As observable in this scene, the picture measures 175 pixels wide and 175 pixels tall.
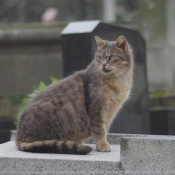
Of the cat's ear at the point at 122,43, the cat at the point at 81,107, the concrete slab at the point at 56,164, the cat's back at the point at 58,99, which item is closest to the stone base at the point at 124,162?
the concrete slab at the point at 56,164

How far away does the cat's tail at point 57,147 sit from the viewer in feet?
14.8

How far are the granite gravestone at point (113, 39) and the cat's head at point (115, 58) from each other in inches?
62.1

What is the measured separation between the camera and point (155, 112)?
862cm

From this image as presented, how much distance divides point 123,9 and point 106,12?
5.31m

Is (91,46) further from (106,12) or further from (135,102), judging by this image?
(106,12)

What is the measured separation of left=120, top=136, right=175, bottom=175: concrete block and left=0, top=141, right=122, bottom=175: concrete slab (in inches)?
4.1

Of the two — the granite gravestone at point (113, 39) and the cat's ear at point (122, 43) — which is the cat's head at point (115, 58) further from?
the granite gravestone at point (113, 39)

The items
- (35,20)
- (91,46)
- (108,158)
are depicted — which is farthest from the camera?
(35,20)

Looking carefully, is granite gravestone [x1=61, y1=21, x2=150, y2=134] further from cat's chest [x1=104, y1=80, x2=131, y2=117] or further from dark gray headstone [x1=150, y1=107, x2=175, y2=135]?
cat's chest [x1=104, y1=80, x2=131, y2=117]

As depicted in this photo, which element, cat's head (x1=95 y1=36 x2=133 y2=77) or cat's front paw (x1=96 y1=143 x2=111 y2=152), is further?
cat's head (x1=95 y1=36 x2=133 y2=77)

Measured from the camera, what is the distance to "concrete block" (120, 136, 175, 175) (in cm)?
416

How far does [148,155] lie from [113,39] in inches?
134

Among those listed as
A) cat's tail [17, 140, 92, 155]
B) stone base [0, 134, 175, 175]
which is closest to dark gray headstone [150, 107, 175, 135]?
cat's tail [17, 140, 92, 155]

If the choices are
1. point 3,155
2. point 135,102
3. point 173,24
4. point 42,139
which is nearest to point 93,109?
point 42,139
